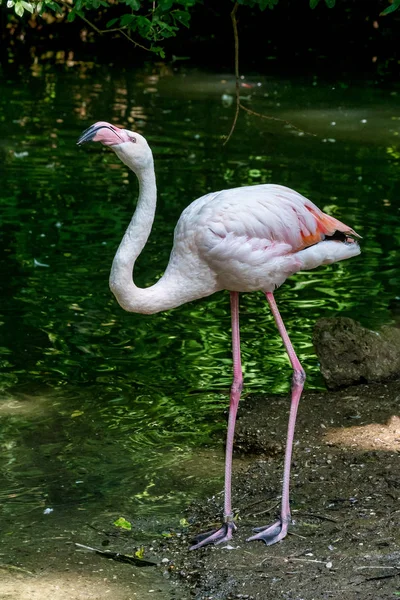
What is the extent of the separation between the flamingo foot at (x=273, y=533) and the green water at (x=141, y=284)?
1.92 feet

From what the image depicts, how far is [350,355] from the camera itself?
6.43 m

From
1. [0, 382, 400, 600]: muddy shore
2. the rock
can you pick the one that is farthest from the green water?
the rock

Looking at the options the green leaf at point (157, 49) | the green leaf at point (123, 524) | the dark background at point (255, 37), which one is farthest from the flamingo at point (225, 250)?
the dark background at point (255, 37)

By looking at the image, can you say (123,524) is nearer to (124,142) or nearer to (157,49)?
(124,142)

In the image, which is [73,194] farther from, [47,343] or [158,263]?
[47,343]

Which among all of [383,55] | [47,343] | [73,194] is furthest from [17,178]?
[383,55]

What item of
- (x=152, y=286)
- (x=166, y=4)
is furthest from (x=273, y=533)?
(x=166, y=4)

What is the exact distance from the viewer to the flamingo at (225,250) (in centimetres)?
471

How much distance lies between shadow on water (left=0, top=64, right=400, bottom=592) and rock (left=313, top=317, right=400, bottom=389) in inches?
14.1

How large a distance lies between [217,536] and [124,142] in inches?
75.3

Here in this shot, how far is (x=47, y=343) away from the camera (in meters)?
7.34

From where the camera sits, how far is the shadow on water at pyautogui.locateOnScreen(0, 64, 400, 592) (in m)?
5.73

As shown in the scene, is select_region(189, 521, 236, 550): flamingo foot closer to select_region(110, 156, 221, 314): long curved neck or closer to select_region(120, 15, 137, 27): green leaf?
select_region(110, 156, 221, 314): long curved neck

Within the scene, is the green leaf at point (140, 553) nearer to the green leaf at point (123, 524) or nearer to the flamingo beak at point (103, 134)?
the green leaf at point (123, 524)
